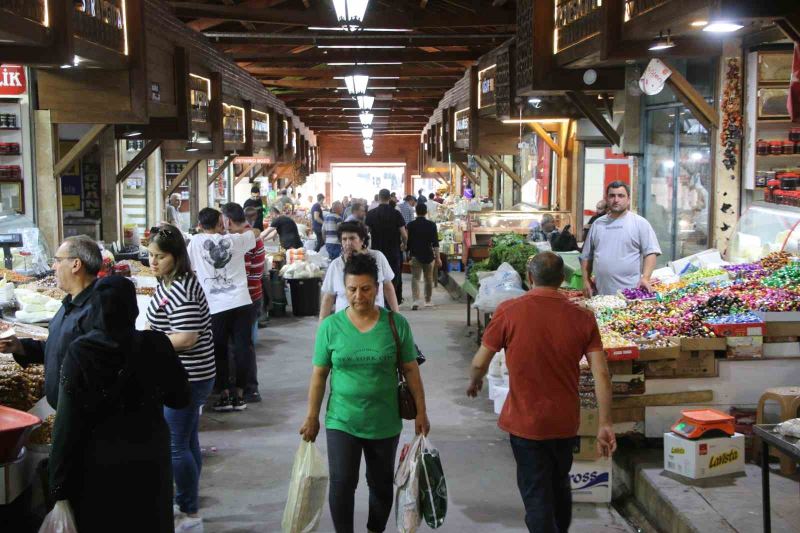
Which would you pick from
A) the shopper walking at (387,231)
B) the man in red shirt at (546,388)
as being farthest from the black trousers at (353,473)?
the shopper walking at (387,231)

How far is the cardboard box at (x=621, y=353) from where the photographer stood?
19.7 ft

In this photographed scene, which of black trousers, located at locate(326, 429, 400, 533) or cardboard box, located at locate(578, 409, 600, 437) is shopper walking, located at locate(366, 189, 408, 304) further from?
black trousers, located at locate(326, 429, 400, 533)

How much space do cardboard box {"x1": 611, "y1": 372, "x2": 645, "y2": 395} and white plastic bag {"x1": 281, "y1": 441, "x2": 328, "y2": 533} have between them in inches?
91.1

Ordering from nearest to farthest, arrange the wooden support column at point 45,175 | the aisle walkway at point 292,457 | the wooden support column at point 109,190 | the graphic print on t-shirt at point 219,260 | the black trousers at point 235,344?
1. the aisle walkway at point 292,457
2. the graphic print on t-shirt at point 219,260
3. the black trousers at point 235,344
4. the wooden support column at point 45,175
5. the wooden support column at point 109,190

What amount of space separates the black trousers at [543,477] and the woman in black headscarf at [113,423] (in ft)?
5.44

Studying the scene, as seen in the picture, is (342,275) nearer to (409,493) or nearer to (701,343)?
(409,493)

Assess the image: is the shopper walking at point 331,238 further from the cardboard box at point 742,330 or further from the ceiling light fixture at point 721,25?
the ceiling light fixture at point 721,25

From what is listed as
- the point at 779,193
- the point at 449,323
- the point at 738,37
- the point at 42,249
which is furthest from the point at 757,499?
the point at 449,323

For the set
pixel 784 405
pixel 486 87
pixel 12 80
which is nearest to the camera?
pixel 784 405

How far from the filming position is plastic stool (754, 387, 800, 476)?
18.7 feet

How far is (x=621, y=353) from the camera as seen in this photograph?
6.00 m

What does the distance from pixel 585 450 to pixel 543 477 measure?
151 centimetres

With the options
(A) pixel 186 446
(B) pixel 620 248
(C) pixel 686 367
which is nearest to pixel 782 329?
(C) pixel 686 367

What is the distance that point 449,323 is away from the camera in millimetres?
13625
